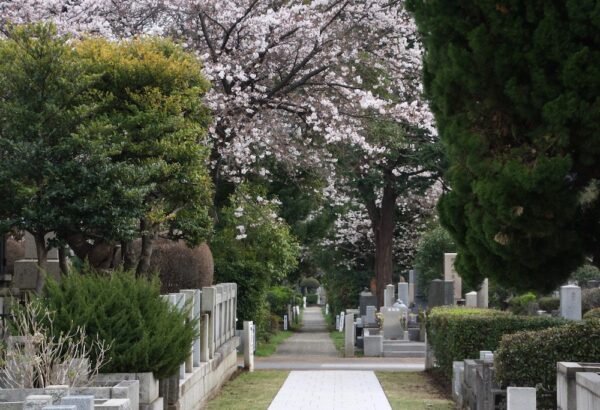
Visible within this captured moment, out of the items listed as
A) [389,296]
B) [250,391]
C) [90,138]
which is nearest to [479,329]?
[250,391]

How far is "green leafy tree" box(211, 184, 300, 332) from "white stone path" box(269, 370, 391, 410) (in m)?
6.00

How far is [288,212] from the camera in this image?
115 feet

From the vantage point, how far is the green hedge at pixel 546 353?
11.8 m

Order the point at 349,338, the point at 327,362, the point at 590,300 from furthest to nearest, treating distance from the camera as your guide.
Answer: the point at 590,300 → the point at 349,338 → the point at 327,362

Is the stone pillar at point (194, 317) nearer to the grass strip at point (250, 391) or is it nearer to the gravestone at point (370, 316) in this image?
the grass strip at point (250, 391)

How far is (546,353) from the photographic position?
11938mm

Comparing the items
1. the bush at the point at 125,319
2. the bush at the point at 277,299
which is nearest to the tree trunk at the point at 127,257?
the bush at the point at 125,319

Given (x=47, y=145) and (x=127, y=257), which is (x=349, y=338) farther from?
(x=47, y=145)

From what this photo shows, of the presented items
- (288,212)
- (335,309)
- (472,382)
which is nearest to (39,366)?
(472,382)

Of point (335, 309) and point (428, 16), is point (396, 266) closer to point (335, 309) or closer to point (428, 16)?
point (335, 309)

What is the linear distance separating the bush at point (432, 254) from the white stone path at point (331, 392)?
57.2ft

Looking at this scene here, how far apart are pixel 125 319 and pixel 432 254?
29895 mm

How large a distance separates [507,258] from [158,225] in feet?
28.1

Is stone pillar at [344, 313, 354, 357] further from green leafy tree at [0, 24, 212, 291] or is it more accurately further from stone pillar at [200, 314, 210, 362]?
green leafy tree at [0, 24, 212, 291]
